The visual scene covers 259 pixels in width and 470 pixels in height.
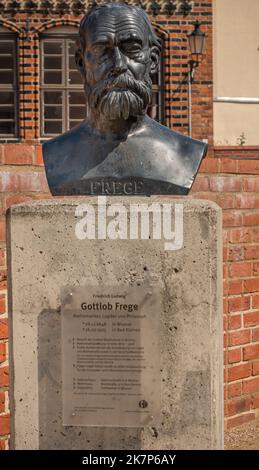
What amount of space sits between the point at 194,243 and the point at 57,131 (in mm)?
9467

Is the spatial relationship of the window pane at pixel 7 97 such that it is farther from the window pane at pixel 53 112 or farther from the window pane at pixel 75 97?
the window pane at pixel 75 97

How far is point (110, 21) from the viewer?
3.15 metres

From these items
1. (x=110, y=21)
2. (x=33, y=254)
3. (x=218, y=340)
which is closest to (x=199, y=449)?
(x=218, y=340)

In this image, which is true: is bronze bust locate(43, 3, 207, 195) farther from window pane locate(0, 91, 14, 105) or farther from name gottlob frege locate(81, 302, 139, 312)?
window pane locate(0, 91, 14, 105)

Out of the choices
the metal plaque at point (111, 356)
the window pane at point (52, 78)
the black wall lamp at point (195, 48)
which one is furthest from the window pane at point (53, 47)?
the metal plaque at point (111, 356)

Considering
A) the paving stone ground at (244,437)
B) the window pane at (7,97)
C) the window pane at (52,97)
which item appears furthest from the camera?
the window pane at (52,97)

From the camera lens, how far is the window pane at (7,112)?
1191 centimetres

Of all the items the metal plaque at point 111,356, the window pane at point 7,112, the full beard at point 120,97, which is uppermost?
the window pane at point 7,112

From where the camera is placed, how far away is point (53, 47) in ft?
39.1

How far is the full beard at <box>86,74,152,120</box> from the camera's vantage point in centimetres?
312

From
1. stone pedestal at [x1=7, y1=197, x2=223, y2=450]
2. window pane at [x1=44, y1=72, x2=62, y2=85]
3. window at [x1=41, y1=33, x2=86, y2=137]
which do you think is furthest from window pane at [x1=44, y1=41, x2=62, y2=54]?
stone pedestal at [x1=7, y1=197, x2=223, y2=450]

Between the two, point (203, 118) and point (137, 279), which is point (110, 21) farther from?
point (203, 118)

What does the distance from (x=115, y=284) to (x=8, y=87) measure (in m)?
9.46

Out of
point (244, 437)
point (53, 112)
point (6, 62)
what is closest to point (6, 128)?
point (53, 112)
